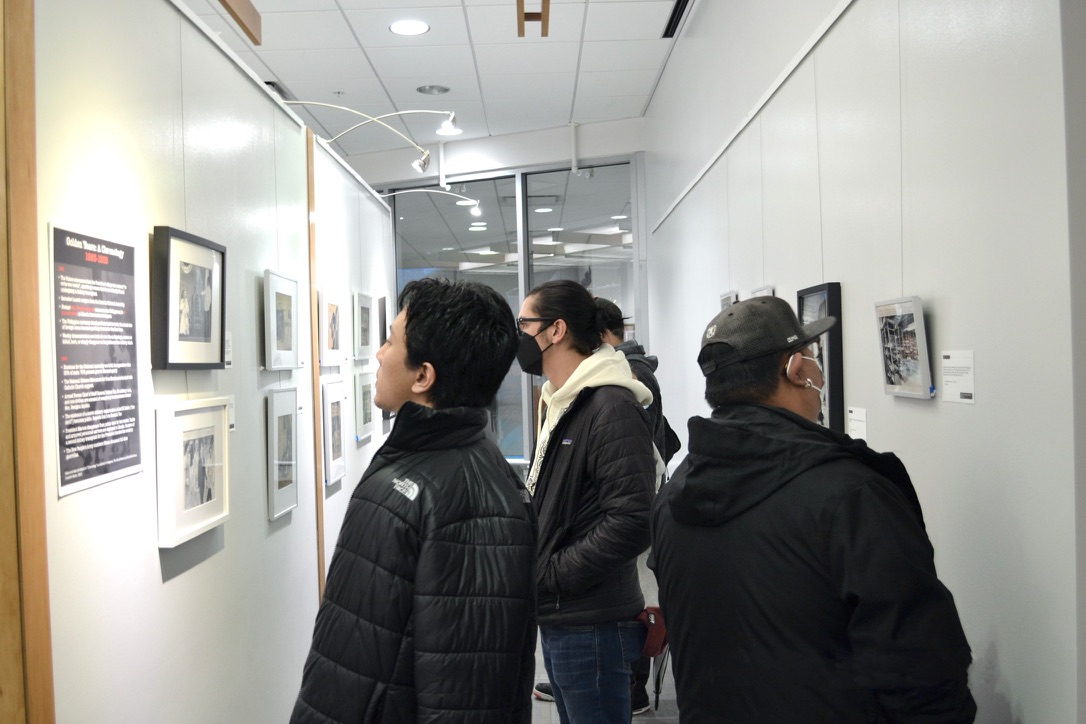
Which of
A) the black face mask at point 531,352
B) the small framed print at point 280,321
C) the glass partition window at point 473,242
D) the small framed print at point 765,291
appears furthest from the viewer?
the glass partition window at point 473,242

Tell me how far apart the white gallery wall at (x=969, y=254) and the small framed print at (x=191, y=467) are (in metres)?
1.88

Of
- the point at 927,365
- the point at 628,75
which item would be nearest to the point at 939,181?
the point at 927,365

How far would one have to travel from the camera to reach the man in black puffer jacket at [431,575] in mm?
1218

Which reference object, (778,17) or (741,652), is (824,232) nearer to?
(778,17)

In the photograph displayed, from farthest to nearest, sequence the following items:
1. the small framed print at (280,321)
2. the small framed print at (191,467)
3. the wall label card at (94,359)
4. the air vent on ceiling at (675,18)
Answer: the air vent on ceiling at (675,18)
the small framed print at (280,321)
the small framed print at (191,467)
the wall label card at (94,359)

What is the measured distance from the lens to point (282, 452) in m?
3.15

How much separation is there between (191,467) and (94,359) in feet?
1.85

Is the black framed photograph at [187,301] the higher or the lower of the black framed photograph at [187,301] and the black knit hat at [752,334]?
the higher

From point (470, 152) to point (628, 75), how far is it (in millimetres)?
2289

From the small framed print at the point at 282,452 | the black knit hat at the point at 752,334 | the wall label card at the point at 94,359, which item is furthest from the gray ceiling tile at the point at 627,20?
the black knit hat at the point at 752,334

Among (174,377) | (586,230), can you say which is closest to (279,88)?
(586,230)

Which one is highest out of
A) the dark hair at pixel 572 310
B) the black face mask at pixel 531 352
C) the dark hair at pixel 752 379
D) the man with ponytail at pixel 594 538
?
the dark hair at pixel 572 310

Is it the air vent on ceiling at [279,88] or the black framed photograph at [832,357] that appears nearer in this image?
the black framed photograph at [832,357]

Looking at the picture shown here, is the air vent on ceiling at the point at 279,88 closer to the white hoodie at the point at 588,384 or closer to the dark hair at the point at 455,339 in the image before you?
the white hoodie at the point at 588,384
